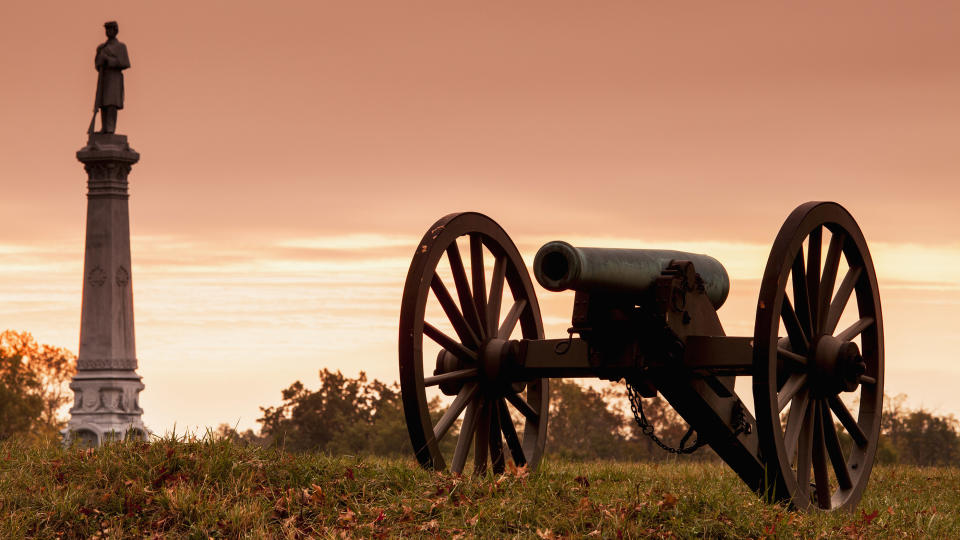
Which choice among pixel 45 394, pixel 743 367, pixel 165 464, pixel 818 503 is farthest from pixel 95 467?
pixel 45 394

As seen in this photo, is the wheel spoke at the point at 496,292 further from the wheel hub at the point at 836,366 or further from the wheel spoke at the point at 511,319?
the wheel hub at the point at 836,366

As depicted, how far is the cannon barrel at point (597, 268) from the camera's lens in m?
8.78

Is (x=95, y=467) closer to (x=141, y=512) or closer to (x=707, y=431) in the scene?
(x=141, y=512)

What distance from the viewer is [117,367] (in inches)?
939

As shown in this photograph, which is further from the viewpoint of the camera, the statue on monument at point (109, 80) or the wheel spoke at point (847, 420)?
the statue on monument at point (109, 80)

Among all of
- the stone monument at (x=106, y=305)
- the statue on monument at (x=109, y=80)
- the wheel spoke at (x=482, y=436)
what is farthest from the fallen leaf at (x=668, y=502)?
the statue on monument at (x=109, y=80)

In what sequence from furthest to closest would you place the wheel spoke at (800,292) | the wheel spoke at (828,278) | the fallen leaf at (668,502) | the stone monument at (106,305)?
the stone monument at (106,305) < the wheel spoke at (828,278) < the wheel spoke at (800,292) < the fallen leaf at (668,502)

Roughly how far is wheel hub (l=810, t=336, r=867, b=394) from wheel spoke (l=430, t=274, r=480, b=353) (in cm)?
270

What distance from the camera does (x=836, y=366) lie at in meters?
9.43

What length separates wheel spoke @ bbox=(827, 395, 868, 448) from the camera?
32.7ft

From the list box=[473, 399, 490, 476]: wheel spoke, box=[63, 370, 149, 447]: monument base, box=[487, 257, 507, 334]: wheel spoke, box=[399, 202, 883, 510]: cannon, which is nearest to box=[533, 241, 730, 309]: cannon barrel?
box=[399, 202, 883, 510]: cannon

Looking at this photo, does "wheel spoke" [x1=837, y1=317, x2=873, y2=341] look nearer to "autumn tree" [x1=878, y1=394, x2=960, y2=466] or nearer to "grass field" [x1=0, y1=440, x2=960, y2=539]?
"grass field" [x1=0, y1=440, x2=960, y2=539]

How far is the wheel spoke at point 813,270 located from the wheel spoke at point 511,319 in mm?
2586

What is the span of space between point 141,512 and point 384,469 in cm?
172
